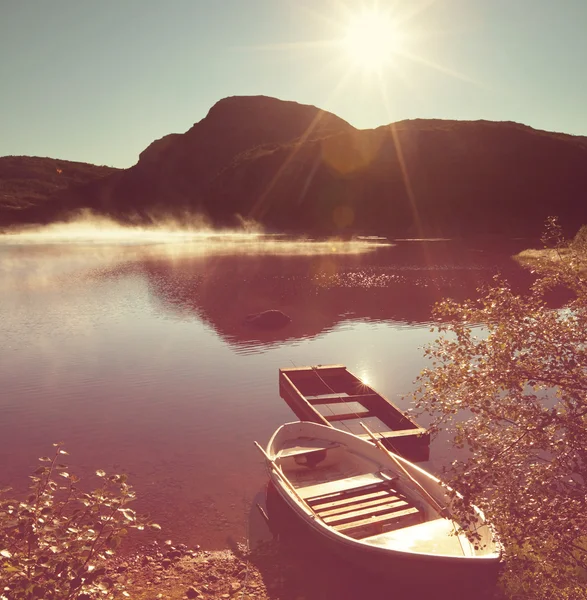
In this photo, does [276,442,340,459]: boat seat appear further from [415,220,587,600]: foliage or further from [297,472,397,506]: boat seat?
[415,220,587,600]: foliage

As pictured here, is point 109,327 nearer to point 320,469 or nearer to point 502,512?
Result: point 320,469

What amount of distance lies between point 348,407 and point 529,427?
15138 mm

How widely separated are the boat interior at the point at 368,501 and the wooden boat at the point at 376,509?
0.02 m

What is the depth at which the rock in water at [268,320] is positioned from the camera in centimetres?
4094

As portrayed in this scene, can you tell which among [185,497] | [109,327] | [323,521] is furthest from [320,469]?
[109,327]

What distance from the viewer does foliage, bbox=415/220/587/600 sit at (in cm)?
820

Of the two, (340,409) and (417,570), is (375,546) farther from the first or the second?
(340,409)

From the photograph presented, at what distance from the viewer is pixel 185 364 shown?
30219 millimetres

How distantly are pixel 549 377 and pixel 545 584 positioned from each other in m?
3.74

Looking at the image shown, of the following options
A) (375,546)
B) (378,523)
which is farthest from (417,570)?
(378,523)

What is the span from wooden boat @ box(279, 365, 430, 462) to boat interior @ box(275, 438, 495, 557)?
2.45 metres

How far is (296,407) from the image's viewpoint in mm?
21844

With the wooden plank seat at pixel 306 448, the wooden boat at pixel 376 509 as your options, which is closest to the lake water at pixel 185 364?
the wooden plank seat at pixel 306 448

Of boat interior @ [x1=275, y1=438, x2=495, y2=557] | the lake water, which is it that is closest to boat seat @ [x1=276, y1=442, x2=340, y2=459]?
boat interior @ [x1=275, y1=438, x2=495, y2=557]
